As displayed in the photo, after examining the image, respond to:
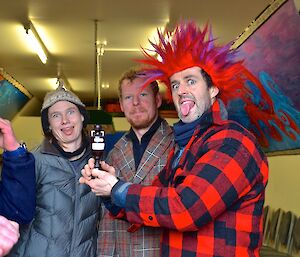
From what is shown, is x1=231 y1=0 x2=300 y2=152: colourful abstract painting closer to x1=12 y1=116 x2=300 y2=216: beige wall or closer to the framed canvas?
x1=12 y1=116 x2=300 y2=216: beige wall

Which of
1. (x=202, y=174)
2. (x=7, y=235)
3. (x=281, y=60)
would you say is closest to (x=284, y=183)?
(x=281, y=60)

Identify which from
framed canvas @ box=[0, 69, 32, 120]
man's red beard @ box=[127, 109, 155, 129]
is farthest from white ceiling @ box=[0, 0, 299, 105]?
man's red beard @ box=[127, 109, 155, 129]

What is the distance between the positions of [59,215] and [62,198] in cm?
9

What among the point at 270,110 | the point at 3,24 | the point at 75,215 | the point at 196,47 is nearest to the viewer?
the point at 196,47

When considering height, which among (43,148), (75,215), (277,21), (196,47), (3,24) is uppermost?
(3,24)

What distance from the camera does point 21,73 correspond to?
8.34 m

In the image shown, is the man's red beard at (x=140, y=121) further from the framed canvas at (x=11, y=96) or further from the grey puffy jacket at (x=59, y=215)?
the framed canvas at (x=11, y=96)

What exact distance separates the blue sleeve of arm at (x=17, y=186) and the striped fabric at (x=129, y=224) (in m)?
0.47

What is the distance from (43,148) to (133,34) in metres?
3.81

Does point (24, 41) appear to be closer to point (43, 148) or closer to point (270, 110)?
point (270, 110)

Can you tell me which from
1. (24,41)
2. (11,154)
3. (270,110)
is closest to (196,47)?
(11,154)

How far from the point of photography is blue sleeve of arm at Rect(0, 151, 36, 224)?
2.08 m

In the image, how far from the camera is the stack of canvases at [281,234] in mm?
4592

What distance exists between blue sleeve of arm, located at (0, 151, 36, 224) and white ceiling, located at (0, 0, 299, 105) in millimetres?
2842
